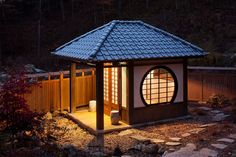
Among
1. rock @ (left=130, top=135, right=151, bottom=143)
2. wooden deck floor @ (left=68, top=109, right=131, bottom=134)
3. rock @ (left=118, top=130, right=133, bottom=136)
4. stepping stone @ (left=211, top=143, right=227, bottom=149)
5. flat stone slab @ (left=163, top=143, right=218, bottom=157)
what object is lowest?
rock @ (left=130, top=135, right=151, bottom=143)

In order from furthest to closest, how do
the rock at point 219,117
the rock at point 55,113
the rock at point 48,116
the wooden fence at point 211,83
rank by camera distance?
1. the wooden fence at point 211,83
2. the rock at point 55,113
3. the rock at point 48,116
4. the rock at point 219,117

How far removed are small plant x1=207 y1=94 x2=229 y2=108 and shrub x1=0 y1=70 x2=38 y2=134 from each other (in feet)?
26.3

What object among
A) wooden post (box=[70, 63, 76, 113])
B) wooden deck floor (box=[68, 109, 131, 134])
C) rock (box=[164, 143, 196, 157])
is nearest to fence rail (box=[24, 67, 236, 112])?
wooden post (box=[70, 63, 76, 113])

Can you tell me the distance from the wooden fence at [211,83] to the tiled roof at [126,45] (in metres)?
2.74

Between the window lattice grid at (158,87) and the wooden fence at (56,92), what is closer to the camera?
the window lattice grid at (158,87)

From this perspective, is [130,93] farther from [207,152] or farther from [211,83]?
[211,83]

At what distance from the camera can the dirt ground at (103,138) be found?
26.0 ft

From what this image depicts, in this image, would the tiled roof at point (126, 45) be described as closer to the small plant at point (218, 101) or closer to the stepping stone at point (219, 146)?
the small plant at point (218, 101)

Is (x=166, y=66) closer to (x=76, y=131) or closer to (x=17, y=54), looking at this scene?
(x=76, y=131)

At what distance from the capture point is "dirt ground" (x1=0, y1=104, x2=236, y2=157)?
792 cm

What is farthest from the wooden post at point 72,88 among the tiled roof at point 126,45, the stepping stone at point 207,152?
the stepping stone at point 207,152

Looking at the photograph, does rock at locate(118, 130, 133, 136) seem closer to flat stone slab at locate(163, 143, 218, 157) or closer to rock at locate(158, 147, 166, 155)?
rock at locate(158, 147, 166, 155)

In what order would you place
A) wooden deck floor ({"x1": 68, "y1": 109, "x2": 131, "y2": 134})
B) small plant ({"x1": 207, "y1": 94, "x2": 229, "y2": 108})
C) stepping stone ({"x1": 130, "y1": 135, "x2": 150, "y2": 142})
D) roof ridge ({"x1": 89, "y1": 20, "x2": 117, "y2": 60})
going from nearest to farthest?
stepping stone ({"x1": 130, "y1": 135, "x2": 150, "y2": 142}), roof ridge ({"x1": 89, "y1": 20, "x2": 117, "y2": 60}), wooden deck floor ({"x1": 68, "y1": 109, "x2": 131, "y2": 134}), small plant ({"x1": 207, "y1": 94, "x2": 229, "y2": 108})

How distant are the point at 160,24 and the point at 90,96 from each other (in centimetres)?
2213
